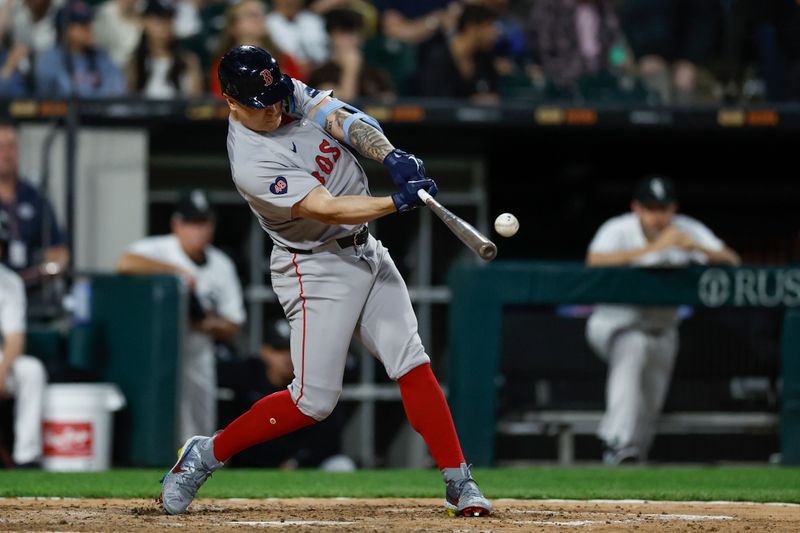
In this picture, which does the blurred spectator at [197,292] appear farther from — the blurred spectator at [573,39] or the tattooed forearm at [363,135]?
the tattooed forearm at [363,135]

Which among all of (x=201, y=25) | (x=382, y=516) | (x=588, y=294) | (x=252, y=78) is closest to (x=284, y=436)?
(x=588, y=294)

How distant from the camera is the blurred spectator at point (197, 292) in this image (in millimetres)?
7527

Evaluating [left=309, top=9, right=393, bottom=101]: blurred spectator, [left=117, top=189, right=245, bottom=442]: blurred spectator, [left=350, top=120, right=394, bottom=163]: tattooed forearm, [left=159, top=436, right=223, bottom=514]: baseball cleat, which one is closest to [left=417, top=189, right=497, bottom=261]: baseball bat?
[left=350, top=120, right=394, bottom=163]: tattooed forearm

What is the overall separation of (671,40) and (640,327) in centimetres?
271

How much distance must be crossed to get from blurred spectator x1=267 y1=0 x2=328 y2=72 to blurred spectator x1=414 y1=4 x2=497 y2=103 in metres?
0.67

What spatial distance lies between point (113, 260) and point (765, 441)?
404cm

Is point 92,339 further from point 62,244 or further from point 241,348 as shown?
point 241,348

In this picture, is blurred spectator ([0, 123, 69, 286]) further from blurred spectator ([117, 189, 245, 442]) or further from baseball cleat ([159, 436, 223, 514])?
baseball cleat ([159, 436, 223, 514])

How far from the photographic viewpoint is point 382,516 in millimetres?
4477

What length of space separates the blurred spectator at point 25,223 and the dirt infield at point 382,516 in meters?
2.82

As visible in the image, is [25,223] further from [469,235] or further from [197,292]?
[469,235]

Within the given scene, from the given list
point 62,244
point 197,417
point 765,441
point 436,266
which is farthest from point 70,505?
point 436,266

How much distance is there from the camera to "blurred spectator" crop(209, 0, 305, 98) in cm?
859

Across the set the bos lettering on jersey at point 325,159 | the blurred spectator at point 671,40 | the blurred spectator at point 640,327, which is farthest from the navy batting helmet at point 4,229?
the blurred spectator at point 671,40
